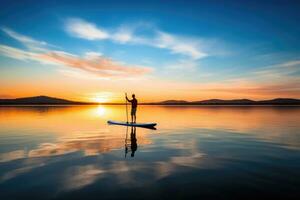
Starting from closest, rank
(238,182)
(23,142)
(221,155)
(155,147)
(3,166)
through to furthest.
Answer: (238,182) → (3,166) → (221,155) → (155,147) → (23,142)

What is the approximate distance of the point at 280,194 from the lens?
8109 millimetres

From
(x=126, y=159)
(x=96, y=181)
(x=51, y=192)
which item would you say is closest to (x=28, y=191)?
(x=51, y=192)

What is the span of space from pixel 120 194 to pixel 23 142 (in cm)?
1367

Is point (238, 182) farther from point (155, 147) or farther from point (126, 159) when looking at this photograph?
point (155, 147)

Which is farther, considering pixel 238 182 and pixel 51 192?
pixel 238 182

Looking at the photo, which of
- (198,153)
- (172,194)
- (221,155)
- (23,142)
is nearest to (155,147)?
(198,153)

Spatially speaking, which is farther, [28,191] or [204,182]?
[204,182]

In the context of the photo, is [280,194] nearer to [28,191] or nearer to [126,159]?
[126,159]

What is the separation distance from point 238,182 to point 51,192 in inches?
267

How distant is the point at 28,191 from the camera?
27.5 ft

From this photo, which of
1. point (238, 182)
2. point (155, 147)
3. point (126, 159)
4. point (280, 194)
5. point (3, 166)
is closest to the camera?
point (280, 194)

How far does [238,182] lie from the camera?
30.7 ft

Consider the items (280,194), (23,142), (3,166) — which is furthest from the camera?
(23,142)

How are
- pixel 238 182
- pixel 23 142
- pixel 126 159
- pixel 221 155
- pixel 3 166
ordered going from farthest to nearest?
pixel 23 142 → pixel 221 155 → pixel 126 159 → pixel 3 166 → pixel 238 182
